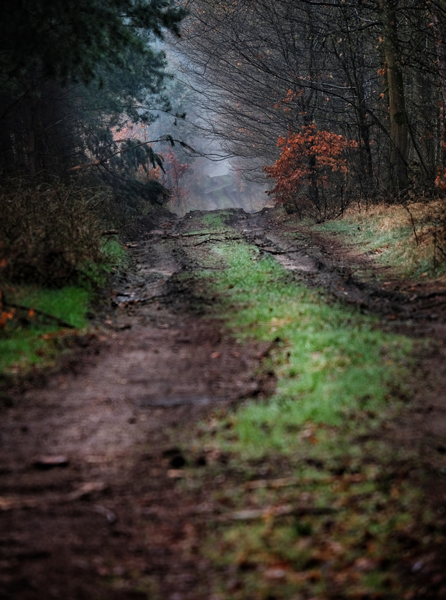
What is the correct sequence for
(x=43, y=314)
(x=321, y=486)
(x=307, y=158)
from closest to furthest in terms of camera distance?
(x=321, y=486) → (x=43, y=314) → (x=307, y=158)

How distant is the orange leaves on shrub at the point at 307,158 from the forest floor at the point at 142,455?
1448cm

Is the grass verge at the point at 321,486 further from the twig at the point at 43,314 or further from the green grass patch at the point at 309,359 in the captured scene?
the twig at the point at 43,314

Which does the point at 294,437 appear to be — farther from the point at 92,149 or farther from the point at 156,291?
the point at 92,149

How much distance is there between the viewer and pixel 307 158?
77.5 ft

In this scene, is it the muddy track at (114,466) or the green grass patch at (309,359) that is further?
the green grass patch at (309,359)

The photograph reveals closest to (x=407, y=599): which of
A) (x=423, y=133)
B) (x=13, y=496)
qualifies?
(x=13, y=496)

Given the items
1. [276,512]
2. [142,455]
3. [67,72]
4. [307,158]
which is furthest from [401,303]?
[307,158]

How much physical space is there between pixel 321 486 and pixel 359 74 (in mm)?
20676

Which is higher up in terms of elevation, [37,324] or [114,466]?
[37,324]

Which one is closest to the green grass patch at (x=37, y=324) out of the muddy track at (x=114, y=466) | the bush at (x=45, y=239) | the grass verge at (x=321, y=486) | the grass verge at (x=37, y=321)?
the grass verge at (x=37, y=321)

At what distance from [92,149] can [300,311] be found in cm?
1623

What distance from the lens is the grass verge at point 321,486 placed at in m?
2.74

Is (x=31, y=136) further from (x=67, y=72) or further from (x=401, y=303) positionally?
(x=401, y=303)

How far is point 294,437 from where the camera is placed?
4043mm
